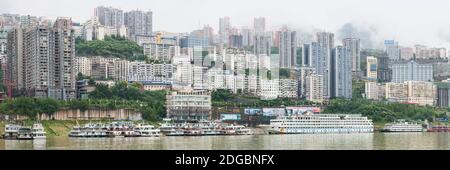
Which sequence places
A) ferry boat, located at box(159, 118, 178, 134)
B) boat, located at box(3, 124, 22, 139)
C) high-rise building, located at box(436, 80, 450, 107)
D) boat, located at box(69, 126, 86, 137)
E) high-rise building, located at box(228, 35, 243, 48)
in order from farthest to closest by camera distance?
1. high-rise building, located at box(436, 80, 450, 107)
2. high-rise building, located at box(228, 35, 243, 48)
3. ferry boat, located at box(159, 118, 178, 134)
4. boat, located at box(69, 126, 86, 137)
5. boat, located at box(3, 124, 22, 139)

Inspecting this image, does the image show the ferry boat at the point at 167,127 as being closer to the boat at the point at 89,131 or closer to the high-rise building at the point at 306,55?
the boat at the point at 89,131

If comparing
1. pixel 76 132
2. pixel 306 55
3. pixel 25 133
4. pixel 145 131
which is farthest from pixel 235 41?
pixel 25 133

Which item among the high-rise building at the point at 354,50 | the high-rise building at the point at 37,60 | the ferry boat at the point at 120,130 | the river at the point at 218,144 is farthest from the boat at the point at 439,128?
the high-rise building at the point at 37,60

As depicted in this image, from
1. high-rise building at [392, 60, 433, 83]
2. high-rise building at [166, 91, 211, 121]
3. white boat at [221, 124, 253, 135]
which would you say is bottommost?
white boat at [221, 124, 253, 135]

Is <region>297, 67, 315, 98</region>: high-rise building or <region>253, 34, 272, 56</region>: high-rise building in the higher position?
<region>253, 34, 272, 56</region>: high-rise building

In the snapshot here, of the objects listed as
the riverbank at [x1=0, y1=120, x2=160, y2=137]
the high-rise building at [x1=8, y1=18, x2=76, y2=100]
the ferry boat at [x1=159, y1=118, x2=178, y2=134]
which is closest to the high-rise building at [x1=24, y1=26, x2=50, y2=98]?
the high-rise building at [x1=8, y1=18, x2=76, y2=100]

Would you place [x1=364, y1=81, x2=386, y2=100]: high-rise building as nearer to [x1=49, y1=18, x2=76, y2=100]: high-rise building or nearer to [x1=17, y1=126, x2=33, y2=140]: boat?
[x1=49, y1=18, x2=76, y2=100]: high-rise building
